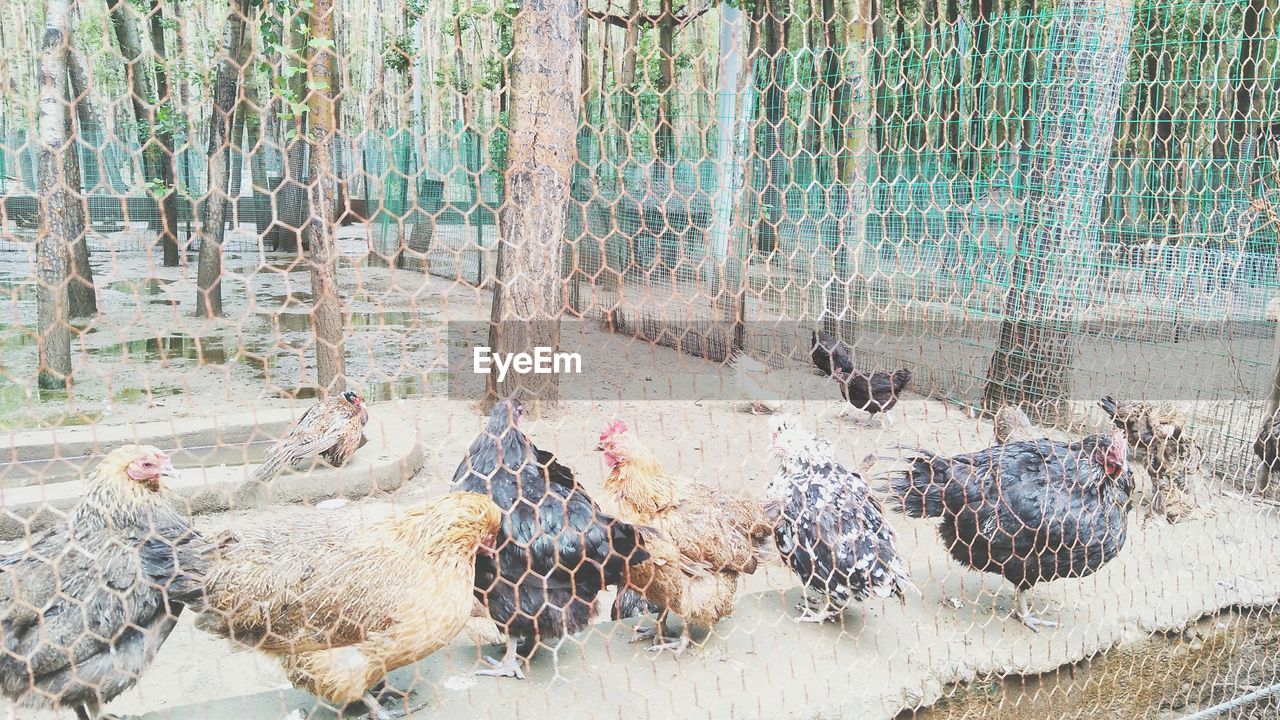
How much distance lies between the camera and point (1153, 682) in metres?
3.29

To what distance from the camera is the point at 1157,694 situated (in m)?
3.27

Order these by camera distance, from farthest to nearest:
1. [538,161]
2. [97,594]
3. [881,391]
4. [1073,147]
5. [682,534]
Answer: [881,391], [538,161], [1073,147], [682,534], [97,594]

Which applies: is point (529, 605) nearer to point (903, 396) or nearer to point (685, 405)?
point (685, 405)

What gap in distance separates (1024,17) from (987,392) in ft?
8.19

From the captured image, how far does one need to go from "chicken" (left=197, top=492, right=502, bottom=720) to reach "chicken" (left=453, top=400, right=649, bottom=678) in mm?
307

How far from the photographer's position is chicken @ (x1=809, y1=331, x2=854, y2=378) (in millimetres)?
7008

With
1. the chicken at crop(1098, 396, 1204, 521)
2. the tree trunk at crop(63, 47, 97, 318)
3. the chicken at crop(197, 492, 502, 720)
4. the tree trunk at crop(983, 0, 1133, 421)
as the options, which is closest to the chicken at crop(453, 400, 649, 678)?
the chicken at crop(197, 492, 502, 720)

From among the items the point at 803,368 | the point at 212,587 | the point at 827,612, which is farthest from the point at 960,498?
the point at 803,368

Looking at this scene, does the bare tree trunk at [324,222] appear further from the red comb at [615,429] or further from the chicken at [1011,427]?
the chicken at [1011,427]

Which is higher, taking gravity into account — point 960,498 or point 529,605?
point 960,498

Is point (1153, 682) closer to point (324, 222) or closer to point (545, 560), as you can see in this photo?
point (545, 560)

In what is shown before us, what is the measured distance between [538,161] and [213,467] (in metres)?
2.69

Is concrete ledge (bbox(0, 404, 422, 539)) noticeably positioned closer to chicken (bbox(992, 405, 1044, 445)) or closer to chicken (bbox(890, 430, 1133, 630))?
chicken (bbox(890, 430, 1133, 630))

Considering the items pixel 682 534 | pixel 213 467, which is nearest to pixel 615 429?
pixel 682 534
